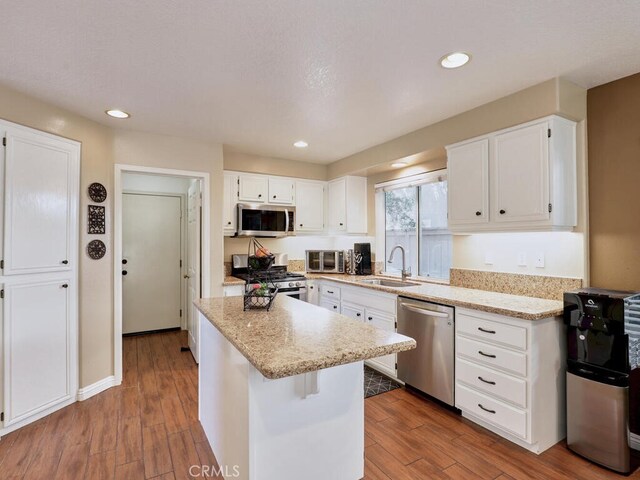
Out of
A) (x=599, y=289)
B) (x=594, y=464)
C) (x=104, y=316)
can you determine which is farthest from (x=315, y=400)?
(x=104, y=316)

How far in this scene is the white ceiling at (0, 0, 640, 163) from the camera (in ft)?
5.03

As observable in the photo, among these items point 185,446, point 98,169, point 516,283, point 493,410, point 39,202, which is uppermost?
point 98,169

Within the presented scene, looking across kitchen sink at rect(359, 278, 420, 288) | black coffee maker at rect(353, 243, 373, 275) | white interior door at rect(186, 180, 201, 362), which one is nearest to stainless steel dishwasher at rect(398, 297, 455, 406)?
kitchen sink at rect(359, 278, 420, 288)

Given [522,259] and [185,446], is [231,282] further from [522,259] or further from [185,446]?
[522,259]

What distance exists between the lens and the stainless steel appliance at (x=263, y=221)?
389 centimetres

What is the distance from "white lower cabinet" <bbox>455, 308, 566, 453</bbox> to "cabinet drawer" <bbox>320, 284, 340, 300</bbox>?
1.69 m

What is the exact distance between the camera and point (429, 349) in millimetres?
2688

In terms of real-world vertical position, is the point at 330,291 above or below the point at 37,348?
above

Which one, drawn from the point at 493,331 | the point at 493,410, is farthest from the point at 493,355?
the point at 493,410

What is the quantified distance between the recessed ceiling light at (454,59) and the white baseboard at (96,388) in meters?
3.75

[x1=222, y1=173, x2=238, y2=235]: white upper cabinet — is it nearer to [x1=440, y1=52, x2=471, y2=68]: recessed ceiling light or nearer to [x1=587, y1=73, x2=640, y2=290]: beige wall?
[x1=440, y1=52, x2=471, y2=68]: recessed ceiling light

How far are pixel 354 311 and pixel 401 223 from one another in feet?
4.07

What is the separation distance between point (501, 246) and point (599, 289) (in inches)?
29.8

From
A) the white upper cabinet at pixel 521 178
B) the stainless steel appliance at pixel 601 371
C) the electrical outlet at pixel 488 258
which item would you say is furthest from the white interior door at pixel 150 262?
the stainless steel appliance at pixel 601 371
